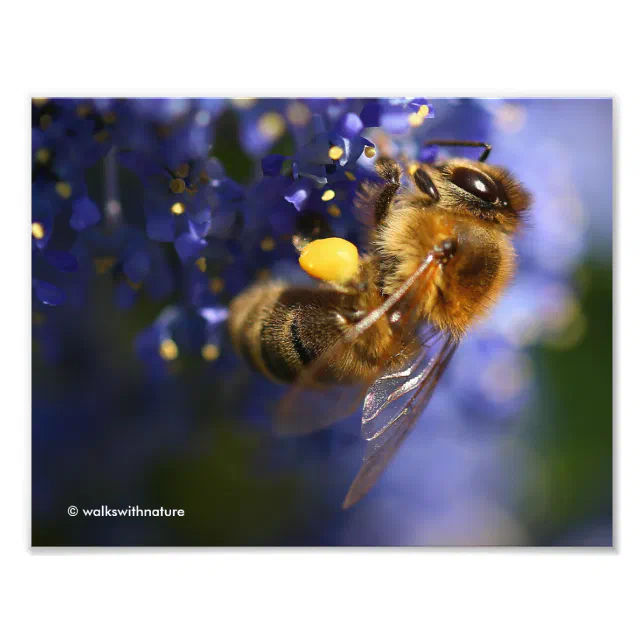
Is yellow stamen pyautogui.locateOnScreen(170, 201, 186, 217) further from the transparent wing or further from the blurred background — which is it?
the transparent wing

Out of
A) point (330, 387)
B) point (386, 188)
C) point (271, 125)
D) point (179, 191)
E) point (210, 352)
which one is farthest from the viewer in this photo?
point (210, 352)

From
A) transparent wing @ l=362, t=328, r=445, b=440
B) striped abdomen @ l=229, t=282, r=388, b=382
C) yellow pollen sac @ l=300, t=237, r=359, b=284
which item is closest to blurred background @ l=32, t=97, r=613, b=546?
yellow pollen sac @ l=300, t=237, r=359, b=284

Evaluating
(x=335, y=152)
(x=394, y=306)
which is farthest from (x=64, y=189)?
(x=394, y=306)

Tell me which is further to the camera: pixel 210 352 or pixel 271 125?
pixel 210 352

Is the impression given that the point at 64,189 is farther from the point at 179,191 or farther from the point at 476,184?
the point at 476,184
